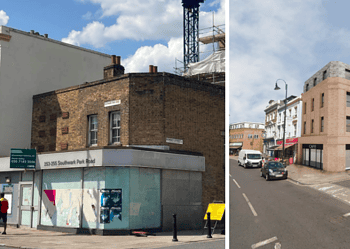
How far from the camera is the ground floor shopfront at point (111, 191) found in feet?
44.8

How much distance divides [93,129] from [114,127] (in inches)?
56.2

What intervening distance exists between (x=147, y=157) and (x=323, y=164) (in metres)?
10.7

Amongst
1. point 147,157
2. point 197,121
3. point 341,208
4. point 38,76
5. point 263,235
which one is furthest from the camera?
point 38,76

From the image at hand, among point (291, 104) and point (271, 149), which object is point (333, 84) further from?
point (271, 149)

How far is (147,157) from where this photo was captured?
559 inches

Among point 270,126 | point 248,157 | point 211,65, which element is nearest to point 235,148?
point 248,157

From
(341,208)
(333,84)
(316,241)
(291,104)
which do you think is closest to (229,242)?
(316,241)

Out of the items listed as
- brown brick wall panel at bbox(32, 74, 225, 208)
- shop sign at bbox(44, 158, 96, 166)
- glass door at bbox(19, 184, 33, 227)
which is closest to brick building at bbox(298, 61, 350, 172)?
shop sign at bbox(44, 158, 96, 166)

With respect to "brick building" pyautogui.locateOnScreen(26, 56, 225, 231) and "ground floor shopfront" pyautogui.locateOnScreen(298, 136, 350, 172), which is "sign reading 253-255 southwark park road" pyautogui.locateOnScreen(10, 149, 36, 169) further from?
"ground floor shopfront" pyautogui.locateOnScreen(298, 136, 350, 172)

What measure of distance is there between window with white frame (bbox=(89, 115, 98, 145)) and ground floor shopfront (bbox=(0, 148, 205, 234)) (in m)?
2.35

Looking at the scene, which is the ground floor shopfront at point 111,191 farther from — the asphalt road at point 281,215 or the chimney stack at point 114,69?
the asphalt road at point 281,215

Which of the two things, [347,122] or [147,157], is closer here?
[347,122]

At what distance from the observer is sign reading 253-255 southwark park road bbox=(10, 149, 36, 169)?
16406 millimetres

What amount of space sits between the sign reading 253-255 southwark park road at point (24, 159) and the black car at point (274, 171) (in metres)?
14.2
